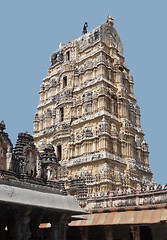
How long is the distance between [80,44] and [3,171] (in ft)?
104

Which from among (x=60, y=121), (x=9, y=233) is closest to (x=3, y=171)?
(x=9, y=233)

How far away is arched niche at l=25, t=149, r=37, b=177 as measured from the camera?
71.2 feet

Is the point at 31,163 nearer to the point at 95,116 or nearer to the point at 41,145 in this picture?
the point at 95,116

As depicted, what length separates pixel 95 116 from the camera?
38.2m

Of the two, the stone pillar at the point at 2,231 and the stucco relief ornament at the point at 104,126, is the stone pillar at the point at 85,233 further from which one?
the stucco relief ornament at the point at 104,126

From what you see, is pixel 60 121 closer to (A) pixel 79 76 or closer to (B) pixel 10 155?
(A) pixel 79 76

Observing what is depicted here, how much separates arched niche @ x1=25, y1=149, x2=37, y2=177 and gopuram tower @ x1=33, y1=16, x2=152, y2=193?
502 inches

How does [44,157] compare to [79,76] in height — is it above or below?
below

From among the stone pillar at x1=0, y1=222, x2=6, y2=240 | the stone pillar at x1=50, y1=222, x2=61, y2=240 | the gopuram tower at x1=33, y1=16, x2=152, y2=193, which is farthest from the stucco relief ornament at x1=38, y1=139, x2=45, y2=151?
the stone pillar at x1=0, y1=222, x2=6, y2=240

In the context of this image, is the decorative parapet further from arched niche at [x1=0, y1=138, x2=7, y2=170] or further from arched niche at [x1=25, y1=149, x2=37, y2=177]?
arched niche at [x1=0, y1=138, x2=7, y2=170]

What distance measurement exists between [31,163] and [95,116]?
17164 millimetres

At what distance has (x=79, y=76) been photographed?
43844 millimetres

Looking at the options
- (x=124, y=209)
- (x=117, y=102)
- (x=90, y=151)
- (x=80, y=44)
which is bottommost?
(x=124, y=209)

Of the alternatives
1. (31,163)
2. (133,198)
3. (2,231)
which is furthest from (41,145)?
(2,231)
